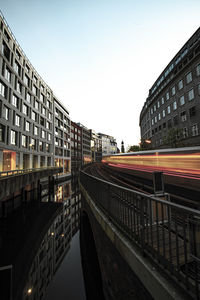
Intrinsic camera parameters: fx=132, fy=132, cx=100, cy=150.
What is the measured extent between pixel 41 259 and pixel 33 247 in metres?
1.22

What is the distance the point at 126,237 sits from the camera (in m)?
3.24

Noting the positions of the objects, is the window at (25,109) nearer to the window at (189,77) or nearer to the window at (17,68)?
the window at (17,68)

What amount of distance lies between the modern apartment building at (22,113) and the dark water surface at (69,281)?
619 inches

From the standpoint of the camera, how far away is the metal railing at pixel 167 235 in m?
1.72

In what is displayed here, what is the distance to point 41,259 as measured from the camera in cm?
962

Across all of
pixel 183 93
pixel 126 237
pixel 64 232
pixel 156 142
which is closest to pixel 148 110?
pixel 156 142

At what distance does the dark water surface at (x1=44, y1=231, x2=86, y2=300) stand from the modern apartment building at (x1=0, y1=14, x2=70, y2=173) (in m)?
15.7

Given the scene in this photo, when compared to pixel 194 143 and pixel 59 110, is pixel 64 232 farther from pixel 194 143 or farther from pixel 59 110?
pixel 59 110

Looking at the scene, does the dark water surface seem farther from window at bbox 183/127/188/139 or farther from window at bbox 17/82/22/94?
window at bbox 17/82/22/94

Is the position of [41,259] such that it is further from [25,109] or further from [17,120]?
[25,109]

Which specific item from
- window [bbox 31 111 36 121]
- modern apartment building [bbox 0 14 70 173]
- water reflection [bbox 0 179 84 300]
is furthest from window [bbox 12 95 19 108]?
water reflection [bbox 0 179 84 300]

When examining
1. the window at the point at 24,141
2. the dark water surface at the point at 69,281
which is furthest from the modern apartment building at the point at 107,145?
the dark water surface at the point at 69,281

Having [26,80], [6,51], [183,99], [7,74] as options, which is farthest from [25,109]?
[183,99]

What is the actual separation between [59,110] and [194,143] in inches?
1592
